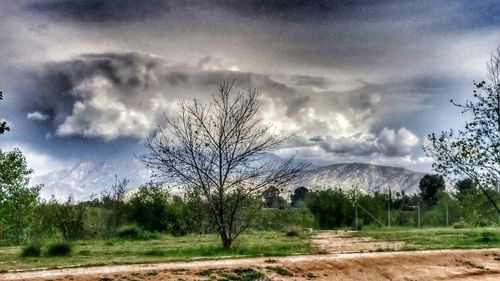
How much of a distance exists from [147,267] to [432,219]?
62.7 meters

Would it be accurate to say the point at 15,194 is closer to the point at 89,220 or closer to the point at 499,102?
the point at 89,220

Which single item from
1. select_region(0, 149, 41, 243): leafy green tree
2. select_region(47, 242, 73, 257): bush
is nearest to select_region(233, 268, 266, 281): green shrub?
select_region(47, 242, 73, 257): bush

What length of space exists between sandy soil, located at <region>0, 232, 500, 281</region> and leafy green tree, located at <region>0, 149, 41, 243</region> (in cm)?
3261

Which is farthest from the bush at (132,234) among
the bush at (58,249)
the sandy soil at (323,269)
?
the sandy soil at (323,269)

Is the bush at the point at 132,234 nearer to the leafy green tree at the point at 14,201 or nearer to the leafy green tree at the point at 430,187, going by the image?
the leafy green tree at the point at 14,201

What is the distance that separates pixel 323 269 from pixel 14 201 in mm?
35720

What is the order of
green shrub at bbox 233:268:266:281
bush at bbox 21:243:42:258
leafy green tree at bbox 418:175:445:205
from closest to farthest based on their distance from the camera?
green shrub at bbox 233:268:266:281 < bush at bbox 21:243:42:258 < leafy green tree at bbox 418:175:445:205

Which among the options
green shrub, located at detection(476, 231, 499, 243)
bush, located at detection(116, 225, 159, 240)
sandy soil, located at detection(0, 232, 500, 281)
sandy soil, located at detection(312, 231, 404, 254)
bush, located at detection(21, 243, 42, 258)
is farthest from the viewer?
bush, located at detection(116, 225, 159, 240)

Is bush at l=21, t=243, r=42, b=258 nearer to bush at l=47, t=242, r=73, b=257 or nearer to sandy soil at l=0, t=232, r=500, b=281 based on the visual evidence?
bush at l=47, t=242, r=73, b=257

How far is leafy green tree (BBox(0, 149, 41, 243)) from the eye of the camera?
47.0 meters

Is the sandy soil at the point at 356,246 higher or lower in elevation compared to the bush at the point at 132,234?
lower

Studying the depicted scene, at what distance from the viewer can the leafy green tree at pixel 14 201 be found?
154ft

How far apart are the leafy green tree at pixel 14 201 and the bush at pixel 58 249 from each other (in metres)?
23.5

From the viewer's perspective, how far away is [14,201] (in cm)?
4734
